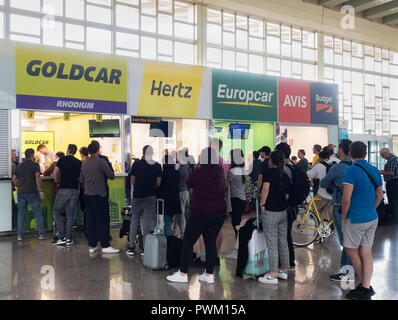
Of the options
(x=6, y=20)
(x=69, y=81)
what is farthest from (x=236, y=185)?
(x=6, y=20)

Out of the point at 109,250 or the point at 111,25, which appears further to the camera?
the point at 111,25

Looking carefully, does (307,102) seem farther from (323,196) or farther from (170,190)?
(170,190)

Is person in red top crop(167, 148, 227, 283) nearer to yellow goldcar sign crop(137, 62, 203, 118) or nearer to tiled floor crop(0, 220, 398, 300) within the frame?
tiled floor crop(0, 220, 398, 300)

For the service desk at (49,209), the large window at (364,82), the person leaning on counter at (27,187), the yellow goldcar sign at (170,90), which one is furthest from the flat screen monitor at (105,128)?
the large window at (364,82)

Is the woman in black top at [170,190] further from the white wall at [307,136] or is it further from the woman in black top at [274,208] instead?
the white wall at [307,136]

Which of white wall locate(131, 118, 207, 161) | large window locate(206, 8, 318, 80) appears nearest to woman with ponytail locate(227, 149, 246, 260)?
white wall locate(131, 118, 207, 161)

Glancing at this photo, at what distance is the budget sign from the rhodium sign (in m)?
0.24

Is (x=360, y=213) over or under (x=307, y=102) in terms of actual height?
under

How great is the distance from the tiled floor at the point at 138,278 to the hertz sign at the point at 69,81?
303 centimetres

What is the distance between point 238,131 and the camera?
A: 12297 mm

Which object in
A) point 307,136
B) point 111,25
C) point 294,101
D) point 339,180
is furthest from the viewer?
point 307,136

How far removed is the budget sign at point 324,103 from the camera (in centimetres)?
1318

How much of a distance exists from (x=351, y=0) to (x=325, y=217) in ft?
38.3

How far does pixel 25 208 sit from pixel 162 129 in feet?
13.8
